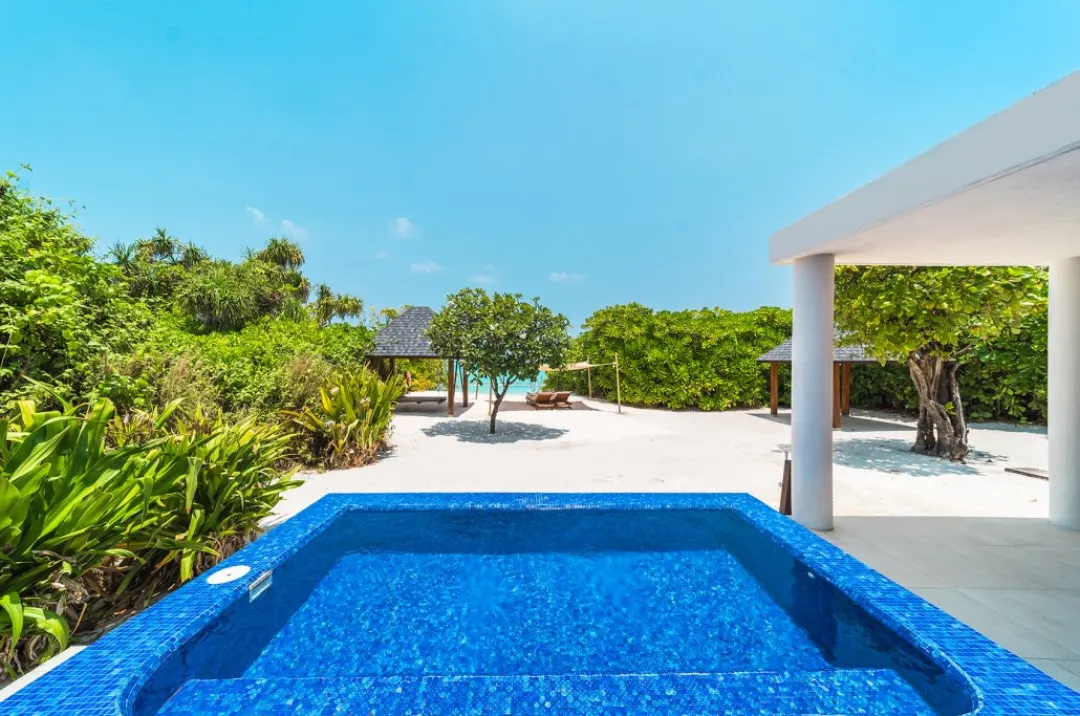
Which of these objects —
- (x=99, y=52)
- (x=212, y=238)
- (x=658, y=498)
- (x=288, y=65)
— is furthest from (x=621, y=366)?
(x=212, y=238)

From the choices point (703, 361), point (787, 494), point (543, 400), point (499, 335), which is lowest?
point (787, 494)

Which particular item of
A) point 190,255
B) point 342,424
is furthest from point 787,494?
point 190,255

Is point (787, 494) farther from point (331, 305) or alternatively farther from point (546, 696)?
point (331, 305)

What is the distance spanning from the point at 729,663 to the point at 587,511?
2307 millimetres

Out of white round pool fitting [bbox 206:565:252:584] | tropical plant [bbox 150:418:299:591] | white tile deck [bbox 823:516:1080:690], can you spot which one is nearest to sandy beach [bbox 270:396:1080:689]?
white tile deck [bbox 823:516:1080:690]

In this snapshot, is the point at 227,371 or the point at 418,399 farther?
the point at 418,399

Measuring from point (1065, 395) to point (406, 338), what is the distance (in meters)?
16.9

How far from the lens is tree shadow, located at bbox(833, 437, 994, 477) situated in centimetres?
831

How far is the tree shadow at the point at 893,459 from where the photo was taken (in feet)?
27.3

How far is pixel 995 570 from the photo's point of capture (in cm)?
432

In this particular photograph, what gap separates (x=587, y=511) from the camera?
5.49m

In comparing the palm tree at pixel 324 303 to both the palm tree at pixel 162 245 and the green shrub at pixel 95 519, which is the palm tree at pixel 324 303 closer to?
the palm tree at pixel 162 245

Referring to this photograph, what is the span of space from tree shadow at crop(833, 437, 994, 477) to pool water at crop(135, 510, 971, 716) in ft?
17.0

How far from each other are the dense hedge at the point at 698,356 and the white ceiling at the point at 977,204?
1381 centimetres
